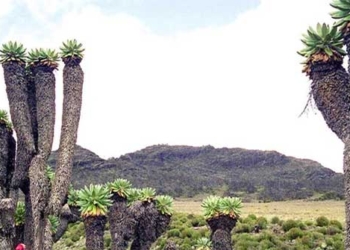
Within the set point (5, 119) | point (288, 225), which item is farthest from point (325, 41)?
point (288, 225)

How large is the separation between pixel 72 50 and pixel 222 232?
6.97m

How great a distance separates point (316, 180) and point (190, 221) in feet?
212

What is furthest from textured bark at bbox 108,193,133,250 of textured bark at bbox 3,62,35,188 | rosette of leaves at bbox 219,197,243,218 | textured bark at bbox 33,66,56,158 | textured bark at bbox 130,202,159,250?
textured bark at bbox 3,62,35,188

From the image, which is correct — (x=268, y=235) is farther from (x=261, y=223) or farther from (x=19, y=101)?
(x=19, y=101)

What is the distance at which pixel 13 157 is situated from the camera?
17.4 m

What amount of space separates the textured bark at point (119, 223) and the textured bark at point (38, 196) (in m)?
2.08

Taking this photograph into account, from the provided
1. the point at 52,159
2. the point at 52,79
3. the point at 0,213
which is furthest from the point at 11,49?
the point at 52,159

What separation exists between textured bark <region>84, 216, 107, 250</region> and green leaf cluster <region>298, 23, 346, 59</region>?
715cm

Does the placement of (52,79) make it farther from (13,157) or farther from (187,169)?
(187,169)

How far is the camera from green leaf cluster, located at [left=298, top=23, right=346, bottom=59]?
32.3 ft

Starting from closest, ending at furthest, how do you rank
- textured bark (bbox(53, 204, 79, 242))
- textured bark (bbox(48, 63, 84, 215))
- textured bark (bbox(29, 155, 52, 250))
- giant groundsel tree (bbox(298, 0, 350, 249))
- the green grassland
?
giant groundsel tree (bbox(298, 0, 350, 249)), textured bark (bbox(29, 155, 52, 250)), textured bark (bbox(48, 63, 84, 215)), textured bark (bbox(53, 204, 79, 242)), the green grassland

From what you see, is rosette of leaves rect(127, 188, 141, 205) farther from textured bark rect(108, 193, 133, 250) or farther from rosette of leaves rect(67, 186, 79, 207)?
rosette of leaves rect(67, 186, 79, 207)

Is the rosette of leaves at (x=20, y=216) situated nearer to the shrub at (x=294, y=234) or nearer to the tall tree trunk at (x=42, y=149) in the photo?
the tall tree trunk at (x=42, y=149)

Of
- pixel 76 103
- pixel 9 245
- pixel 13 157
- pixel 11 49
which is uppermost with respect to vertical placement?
pixel 11 49
